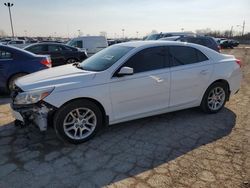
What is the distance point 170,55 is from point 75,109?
213cm

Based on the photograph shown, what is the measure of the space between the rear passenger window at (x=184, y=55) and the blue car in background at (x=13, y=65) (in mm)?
4097

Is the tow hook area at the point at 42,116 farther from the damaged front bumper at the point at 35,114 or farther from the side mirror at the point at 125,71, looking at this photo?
the side mirror at the point at 125,71

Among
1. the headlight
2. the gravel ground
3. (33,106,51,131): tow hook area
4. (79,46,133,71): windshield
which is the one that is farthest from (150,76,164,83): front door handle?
(33,106,51,131): tow hook area

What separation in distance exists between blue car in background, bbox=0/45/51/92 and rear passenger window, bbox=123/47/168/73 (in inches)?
150

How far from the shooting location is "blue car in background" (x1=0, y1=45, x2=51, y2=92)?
7.07 metres

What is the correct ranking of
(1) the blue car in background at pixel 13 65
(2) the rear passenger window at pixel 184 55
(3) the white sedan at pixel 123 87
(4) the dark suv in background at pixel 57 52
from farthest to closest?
1. (4) the dark suv in background at pixel 57 52
2. (1) the blue car in background at pixel 13 65
3. (2) the rear passenger window at pixel 184 55
4. (3) the white sedan at pixel 123 87

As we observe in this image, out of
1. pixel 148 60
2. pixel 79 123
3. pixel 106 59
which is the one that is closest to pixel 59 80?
pixel 79 123

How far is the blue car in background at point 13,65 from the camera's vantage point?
7.07 meters

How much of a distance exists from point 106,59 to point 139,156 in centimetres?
193

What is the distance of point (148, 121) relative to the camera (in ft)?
17.0

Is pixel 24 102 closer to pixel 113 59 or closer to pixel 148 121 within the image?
pixel 113 59

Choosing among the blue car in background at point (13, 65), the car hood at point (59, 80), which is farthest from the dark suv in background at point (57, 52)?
the car hood at point (59, 80)

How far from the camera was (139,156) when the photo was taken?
150 inches

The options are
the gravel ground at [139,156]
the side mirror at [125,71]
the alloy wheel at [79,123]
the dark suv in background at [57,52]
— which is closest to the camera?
the gravel ground at [139,156]
